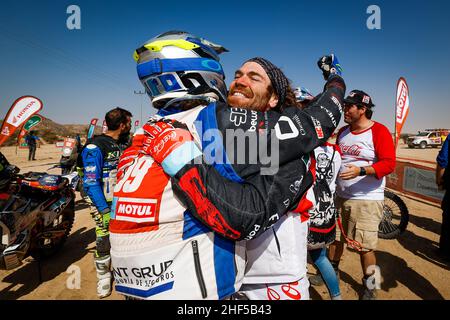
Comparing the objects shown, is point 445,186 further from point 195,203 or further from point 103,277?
point 103,277

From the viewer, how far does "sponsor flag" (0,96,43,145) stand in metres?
6.67

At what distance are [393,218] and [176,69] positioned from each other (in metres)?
6.12

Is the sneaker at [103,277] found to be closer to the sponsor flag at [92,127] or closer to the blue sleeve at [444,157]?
the blue sleeve at [444,157]

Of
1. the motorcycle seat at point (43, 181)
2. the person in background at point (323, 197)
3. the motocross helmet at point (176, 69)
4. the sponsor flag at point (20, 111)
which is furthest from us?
the sponsor flag at point (20, 111)

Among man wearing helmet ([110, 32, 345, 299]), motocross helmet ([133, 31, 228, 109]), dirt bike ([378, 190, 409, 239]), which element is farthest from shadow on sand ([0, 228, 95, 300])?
dirt bike ([378, 190, 409, 239])

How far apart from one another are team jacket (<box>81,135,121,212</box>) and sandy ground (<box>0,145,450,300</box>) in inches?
51.2

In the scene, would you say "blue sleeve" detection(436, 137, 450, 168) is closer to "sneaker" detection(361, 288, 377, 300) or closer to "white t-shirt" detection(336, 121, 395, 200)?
"white t-shirt" detection(336, 121, 395, 200)

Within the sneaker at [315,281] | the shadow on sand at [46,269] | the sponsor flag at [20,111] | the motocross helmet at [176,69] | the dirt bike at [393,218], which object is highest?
the sponsor flag at [20,111]

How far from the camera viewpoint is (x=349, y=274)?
381 centimetres

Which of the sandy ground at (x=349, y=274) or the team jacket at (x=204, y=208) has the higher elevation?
the team jacket at (x=204, y=208)

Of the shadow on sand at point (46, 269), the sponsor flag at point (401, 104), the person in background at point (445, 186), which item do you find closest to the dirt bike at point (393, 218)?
the person in background at point (445, 186)

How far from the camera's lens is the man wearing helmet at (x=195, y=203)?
38.9 inches

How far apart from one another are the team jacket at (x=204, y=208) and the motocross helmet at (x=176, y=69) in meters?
0.27
